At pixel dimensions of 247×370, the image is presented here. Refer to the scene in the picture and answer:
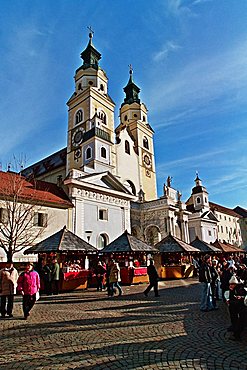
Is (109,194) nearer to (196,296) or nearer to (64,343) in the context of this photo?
(196,296)

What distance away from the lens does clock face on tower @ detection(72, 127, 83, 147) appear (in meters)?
41.2

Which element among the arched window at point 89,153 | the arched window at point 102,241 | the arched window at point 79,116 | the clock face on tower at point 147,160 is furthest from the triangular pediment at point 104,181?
the clock face on tower at point 147,160

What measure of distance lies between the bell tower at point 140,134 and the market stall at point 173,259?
65.2 ft

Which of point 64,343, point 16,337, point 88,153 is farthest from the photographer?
point 88,153

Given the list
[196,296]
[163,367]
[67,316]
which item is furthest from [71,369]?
[196,296]

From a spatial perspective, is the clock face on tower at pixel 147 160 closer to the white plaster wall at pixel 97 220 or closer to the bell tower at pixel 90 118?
the bell tower at pixel 90 118

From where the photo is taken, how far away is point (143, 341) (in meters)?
6.17

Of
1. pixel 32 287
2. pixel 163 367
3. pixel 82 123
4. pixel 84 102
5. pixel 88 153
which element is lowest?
pixel 163 367

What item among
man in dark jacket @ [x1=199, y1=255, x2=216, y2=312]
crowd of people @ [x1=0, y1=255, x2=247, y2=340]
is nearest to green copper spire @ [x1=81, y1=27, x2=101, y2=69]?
crowd of people @ [x1=0, y1=255, x2=247, y2=340]

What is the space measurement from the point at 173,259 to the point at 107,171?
40.6 feet

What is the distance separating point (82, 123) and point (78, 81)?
8269mm

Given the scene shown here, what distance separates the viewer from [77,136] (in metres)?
41.9

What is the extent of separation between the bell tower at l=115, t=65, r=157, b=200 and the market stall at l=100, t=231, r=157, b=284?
2183cm

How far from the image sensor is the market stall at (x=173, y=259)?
22.4 metres
